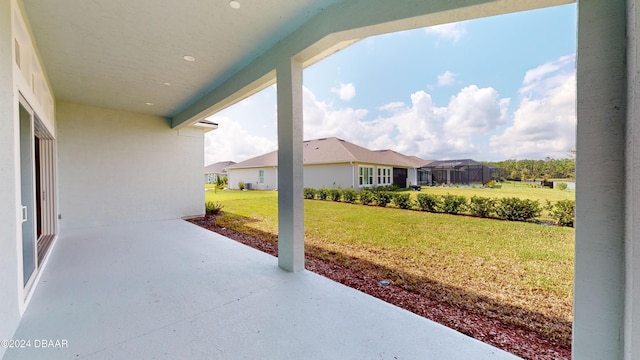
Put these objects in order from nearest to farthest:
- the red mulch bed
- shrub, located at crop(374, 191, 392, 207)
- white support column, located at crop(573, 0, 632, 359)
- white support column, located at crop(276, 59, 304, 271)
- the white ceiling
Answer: white support column, located at crop(573, 0, 632, 359), the red mulch bed, the white ceiling, white support column, located at crop(276, 59, 304, 271), shrub, located at crop(374, 191, 392, 207)

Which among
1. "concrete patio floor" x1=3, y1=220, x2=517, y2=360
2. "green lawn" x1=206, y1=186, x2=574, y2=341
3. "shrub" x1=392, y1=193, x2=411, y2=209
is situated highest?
"shrub" x1=392, y1=193, x2=411, y2=209

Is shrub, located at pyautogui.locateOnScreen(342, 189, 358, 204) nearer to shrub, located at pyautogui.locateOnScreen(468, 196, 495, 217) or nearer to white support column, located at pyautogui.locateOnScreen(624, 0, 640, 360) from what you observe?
shrub, located at pyautogui.locateOnScreen(468, 196, 495, 217)

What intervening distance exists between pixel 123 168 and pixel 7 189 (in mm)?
5854

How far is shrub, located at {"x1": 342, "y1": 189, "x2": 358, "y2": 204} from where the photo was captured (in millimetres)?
12120

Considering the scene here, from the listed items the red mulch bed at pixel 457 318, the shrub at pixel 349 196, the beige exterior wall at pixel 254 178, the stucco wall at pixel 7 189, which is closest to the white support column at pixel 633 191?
the red mulch bed at pixel 457 318

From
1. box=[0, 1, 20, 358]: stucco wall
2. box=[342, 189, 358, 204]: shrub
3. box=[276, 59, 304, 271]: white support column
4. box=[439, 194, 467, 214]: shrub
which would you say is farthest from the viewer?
box=[342, 189, 358, 204]: shrub

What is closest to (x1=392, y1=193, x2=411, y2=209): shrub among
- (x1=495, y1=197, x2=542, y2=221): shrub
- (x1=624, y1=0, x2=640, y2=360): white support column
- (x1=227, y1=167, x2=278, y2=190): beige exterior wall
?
(x1=495, y1=197, x2=542, y2=221): shrub

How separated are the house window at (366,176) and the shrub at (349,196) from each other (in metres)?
2.76

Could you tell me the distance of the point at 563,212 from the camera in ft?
A: 20.5

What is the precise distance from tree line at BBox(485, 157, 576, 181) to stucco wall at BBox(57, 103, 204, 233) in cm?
1085

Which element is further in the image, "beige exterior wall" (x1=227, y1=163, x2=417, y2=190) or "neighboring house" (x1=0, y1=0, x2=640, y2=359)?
"beige exterior wall" (x1=227, y1=163, x2=417, y2=190)

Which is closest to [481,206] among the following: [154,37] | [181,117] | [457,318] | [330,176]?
[457,318]

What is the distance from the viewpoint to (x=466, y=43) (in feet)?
24.9

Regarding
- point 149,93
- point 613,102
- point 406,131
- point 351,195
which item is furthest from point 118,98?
point 406,131
